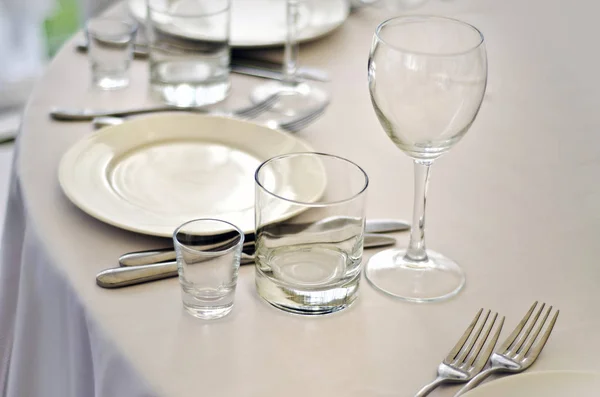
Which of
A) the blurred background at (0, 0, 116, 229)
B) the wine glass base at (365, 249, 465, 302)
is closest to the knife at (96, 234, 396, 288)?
the wine glass base at (365, 249, 465, 302)

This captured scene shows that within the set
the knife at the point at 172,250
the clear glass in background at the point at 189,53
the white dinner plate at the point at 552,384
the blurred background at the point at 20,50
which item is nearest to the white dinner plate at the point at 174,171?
the knife at the point at 172,250

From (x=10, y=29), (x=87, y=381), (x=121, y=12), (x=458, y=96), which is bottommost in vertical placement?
(x=10, y=29)

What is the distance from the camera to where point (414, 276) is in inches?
30.7

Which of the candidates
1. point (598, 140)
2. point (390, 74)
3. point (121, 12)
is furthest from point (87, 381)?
point (121, 12)

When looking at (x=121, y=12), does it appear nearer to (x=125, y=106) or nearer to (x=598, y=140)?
(x=125, y=106)

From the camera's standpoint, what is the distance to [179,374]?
2.09ft

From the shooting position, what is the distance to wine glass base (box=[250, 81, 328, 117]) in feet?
3.86

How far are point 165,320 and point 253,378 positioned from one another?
0.35 feet

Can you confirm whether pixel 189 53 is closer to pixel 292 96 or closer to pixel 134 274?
pixel 292 96

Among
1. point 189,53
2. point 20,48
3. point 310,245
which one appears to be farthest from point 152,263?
point 20,48

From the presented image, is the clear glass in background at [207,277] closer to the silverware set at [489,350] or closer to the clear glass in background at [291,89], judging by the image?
the silverware set at [489,350]

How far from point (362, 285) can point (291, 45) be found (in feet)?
1.81

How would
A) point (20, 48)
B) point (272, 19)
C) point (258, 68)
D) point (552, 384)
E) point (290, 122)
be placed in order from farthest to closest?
point (20, 48) → point (272, 19) → point (258, 68) → point (290, 122) → point (552, 384)

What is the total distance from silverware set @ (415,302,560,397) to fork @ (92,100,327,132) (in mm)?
431
